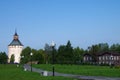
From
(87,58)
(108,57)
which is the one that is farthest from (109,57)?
(87,58)

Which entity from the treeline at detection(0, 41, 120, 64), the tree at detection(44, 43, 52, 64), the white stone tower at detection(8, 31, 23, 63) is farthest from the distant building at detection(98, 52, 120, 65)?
the white stone tower at detection(8, 31, 23, 63)

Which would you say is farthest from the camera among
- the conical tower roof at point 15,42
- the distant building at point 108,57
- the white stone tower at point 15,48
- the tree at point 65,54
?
the conical tower roof at point 15,42

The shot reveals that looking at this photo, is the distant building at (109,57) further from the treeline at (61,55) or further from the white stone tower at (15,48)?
the white stone tower at (15,48)

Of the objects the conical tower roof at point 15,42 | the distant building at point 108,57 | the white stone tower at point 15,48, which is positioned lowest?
the distant building at point 108,57

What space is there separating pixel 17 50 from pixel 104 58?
65.8 m

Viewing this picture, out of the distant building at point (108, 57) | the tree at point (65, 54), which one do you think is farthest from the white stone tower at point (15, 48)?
the tree at point (65, 54)

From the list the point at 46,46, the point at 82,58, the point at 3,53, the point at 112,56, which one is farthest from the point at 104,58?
the point at 3,53

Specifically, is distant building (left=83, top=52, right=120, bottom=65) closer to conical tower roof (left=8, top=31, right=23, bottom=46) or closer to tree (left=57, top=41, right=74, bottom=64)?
tree (left=57, top=41, right=74, bottom=64)

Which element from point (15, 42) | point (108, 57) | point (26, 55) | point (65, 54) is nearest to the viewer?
point (65, 54)

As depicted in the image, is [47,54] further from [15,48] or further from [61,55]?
[15,48]

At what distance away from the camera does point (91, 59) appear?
147625 millimetres

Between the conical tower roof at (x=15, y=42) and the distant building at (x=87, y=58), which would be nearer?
the distant building at (x=87, y=58)

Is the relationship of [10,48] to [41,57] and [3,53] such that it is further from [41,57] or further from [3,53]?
[41,57]

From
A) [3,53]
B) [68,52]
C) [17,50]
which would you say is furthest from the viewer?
[17,50]
